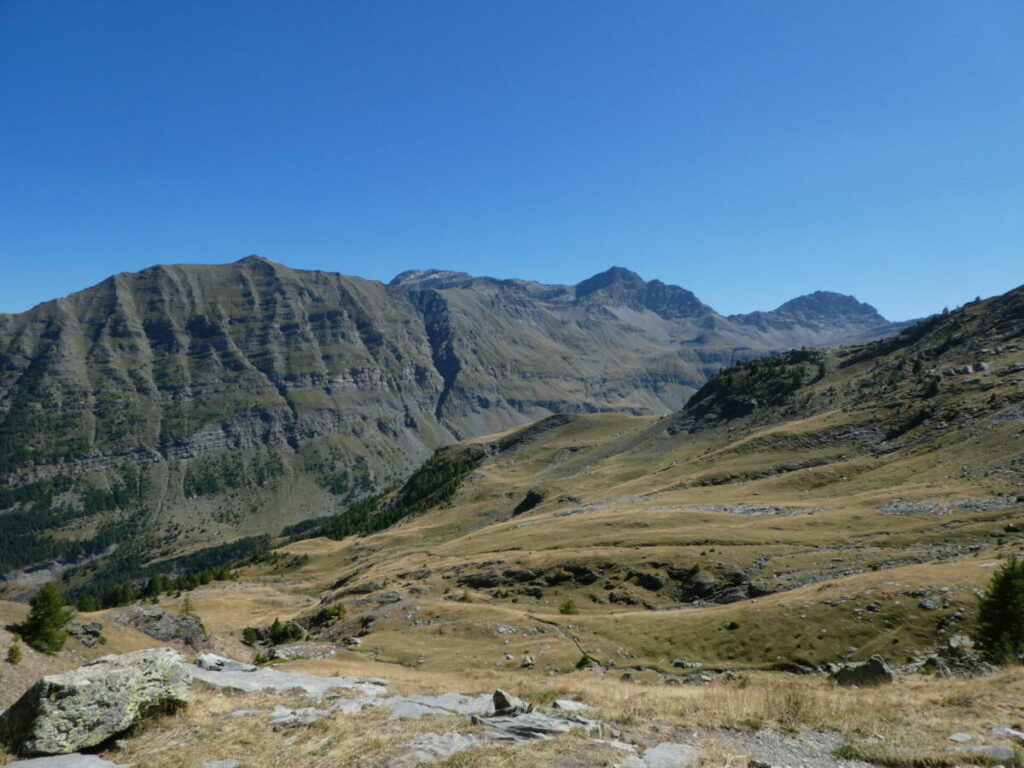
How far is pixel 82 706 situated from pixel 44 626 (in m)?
17.7

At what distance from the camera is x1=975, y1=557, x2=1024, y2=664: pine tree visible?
1013 inches

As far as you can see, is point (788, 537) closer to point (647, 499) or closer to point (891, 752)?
point (647, 499)

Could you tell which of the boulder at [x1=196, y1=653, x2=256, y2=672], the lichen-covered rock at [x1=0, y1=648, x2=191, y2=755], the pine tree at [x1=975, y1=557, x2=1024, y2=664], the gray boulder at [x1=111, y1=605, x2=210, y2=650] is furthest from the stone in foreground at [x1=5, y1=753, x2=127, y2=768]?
the pine tree at [x1=975, y1=557, x2=1024, y2=664]

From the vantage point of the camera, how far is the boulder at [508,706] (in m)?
17.2

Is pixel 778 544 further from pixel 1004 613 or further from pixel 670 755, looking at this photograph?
pixel 670 755

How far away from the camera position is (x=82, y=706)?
14.2 meters

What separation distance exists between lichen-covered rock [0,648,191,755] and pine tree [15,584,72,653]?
14.8 meters

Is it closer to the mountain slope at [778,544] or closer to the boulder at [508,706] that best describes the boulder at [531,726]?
the boulder at [508,706]

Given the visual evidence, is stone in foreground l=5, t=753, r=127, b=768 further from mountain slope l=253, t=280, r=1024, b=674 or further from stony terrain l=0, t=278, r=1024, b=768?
mountain slope l=253, t=280, r=1024, b=674

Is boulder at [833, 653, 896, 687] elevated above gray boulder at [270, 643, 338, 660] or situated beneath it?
elevated above

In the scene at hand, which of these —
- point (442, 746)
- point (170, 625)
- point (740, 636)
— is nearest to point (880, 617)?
point (740, 636)

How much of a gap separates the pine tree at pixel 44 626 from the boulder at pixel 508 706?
Result: 2438cm

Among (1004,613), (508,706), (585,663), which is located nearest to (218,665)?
(508,706)

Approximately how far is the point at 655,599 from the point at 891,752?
41.3 meters
